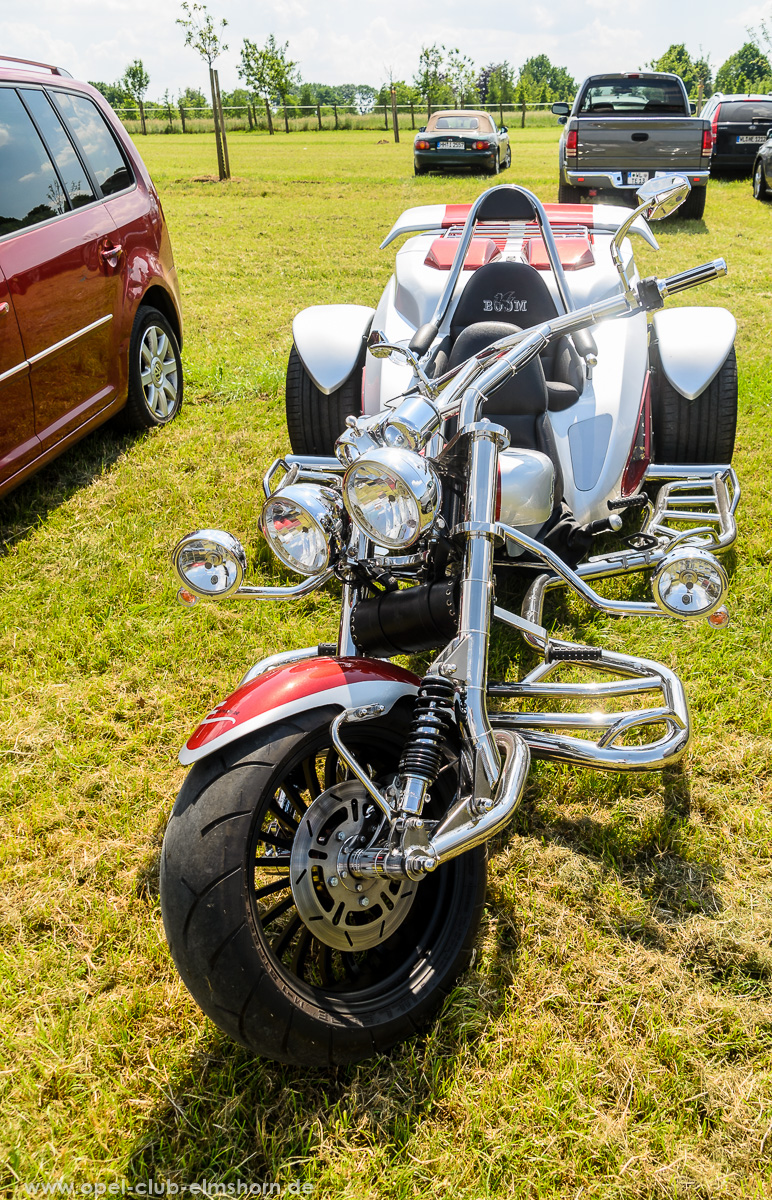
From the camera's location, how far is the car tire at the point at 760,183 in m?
13.0

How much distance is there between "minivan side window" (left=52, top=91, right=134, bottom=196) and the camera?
15.1ft

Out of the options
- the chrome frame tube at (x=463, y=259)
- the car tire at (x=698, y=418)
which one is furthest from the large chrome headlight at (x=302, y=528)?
the car tire at (x=698, y=418)

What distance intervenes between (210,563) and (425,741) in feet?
2.18

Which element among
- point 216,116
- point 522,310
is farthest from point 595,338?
point 216,116

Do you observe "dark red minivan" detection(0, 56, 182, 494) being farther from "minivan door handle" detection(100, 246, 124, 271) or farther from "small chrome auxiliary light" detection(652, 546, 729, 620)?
"small chrome auxiliary light" detection(652, 546, 729, 620)

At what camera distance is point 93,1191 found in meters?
1.64

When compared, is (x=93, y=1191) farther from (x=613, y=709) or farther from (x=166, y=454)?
(x=166, y=454)

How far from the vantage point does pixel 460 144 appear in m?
17.3

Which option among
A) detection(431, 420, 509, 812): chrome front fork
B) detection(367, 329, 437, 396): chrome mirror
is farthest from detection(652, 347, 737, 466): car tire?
detection(431, 420, 509, 812): chrome front fork

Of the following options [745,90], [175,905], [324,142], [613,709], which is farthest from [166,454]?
[745,90]

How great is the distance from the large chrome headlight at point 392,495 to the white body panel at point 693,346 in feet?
7.97

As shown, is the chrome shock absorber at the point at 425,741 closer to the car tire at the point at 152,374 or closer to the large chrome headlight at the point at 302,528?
the large chrome headlight at the point at 302,528

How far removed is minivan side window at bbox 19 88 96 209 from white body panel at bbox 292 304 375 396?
1.41 metres

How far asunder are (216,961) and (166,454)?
365 centimetres
